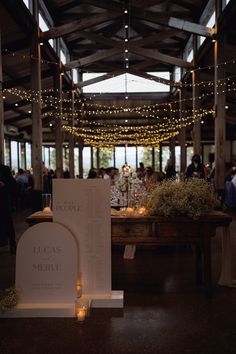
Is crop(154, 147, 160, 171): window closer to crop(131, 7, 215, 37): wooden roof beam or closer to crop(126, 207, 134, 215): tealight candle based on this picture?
crop(131, 7, 215, 37): wooden roof beam

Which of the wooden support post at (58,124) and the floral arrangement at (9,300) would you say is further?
the wooden support post at (58,124)

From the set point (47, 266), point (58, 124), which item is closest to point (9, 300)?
point (47, 266)

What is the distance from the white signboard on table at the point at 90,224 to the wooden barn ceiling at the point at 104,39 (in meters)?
5.28

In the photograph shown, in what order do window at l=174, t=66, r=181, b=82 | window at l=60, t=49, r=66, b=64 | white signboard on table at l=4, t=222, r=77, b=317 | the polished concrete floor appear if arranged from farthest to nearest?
1. window at l=174, t=66, r=181, b=82
2. window at l=60, t=49, r=66, b=64
3. white signboard on table at l=4, t=222, r=77, b=317
4. the polished concrete floor

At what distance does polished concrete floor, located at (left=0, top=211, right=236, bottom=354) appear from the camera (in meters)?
2.55

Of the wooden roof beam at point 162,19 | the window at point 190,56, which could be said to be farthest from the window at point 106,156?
the wooden roof beam at point 162,19

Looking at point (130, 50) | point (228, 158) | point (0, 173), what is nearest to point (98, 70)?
A: point (130, 50)

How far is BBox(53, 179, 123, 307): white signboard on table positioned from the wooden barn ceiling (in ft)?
17.3

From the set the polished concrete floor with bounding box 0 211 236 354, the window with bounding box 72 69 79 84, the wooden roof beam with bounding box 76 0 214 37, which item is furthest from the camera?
the window with bounding box 72 69 79 84

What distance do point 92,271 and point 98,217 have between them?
0.47 meters

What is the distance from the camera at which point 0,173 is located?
5.30 m

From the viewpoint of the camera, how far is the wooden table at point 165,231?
3449 millimetres

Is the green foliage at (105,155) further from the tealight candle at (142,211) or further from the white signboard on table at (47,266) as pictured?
the white signboard on table at (47,266)

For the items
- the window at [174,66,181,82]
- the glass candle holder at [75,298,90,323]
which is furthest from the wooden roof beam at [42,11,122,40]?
the glass candle holder at [75,298,90,323]
